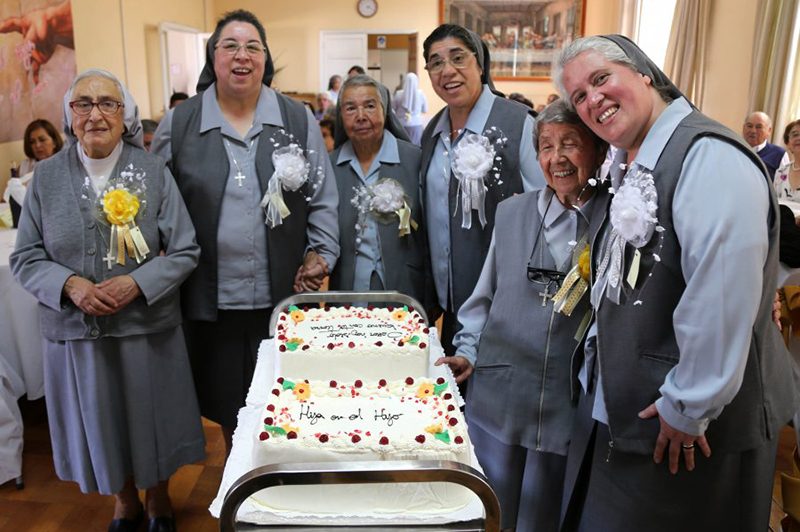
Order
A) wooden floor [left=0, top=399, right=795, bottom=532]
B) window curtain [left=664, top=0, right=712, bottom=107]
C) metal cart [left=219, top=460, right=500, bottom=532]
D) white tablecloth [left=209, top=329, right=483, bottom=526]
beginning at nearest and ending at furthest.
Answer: metal cart [left=219, top=460, right=500, bottom=532]
white tablecloth [left=209, top=329, right=483, bottom=526]
wooden floor [left=0, top=399, right=795, bottom=532]
window curtain [left=664, top=0, right=712, bottom=107]

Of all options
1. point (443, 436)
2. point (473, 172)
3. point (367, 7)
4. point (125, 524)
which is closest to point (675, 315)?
point (443, 436)

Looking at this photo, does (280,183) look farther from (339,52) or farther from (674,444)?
(339,52)

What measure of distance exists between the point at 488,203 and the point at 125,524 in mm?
1830

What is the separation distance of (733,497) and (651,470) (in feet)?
0.63

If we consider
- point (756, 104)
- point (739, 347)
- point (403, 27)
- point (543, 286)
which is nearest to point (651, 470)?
point (739, 347)

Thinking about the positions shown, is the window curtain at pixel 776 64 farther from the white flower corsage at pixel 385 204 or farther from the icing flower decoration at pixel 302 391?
the icing flower decoration at pixel 302 391

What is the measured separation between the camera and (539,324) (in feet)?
5.46

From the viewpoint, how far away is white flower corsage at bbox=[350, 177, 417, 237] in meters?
2.40

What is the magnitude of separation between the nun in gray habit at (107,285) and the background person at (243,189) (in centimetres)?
12

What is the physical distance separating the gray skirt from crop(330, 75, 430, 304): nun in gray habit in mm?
730

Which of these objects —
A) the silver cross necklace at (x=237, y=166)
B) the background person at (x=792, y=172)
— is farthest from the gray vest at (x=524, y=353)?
the background person at (x=792, y=172)

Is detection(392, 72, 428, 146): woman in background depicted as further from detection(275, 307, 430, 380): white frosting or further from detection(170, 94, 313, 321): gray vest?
detection(275, 307, 430, 380): white frosting

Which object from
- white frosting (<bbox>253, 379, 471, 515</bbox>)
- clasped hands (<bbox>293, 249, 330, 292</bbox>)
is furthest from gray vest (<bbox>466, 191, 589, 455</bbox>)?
clasped hands (<bbox>293, 249, 330, 292</bbox>)

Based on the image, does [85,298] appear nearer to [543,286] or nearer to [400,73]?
[543,286]
